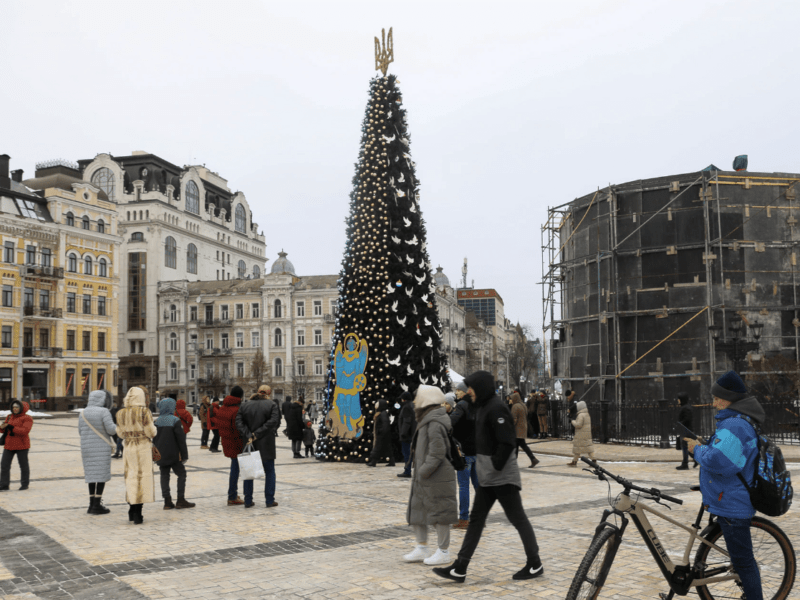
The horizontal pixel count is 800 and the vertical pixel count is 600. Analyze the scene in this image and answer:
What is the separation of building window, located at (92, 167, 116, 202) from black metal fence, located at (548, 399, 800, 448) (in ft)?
205

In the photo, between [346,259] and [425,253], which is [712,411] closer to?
[425,253]

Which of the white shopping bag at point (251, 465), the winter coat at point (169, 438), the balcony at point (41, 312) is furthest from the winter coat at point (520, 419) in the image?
the balcony at point (41, 312)

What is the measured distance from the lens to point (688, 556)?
5414 millimetres

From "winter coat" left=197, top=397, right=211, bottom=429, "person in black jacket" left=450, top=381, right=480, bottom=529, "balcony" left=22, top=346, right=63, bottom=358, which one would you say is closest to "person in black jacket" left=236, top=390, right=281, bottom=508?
"person in black jacket" left=450, top=381, right=480, bottom=529

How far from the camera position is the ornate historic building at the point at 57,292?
5238 centimetres

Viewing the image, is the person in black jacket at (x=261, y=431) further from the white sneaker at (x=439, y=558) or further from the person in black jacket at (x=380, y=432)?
the person in black jacket at (x=380, y=432)

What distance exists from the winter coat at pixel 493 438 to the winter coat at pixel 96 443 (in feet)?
19.8

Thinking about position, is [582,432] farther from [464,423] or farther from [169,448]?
[169,448]

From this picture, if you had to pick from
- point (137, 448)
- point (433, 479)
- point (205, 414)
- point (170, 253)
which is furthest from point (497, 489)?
point (170, 253)

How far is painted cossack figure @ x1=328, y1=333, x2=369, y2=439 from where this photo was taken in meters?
17.5

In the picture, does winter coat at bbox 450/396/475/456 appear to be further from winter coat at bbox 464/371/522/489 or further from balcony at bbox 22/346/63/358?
balcony at bbox 22/346/63/358

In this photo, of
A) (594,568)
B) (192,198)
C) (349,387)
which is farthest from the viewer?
(192,198)

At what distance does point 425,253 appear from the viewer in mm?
18219

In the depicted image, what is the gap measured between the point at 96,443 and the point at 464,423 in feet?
17.8
